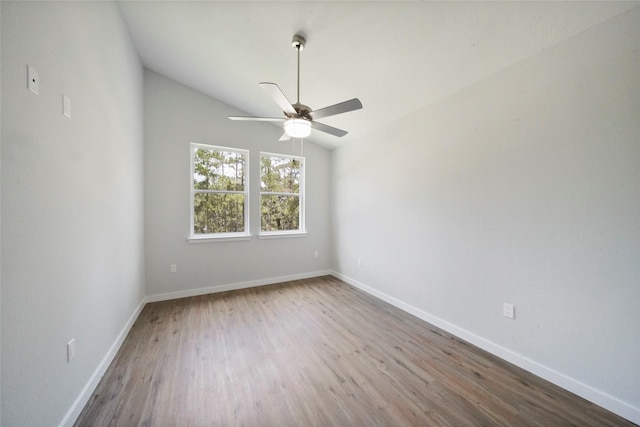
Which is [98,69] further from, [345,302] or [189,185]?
[345,302]

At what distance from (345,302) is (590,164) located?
9.08 feet

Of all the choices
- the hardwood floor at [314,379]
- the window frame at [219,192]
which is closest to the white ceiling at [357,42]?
the window frame at [219,192]

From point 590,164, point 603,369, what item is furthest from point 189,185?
point 603,369

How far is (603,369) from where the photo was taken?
1567 mm

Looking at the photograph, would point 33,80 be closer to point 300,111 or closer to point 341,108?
→ point 300,111

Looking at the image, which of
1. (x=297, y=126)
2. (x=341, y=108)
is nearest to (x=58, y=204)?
(x=297, y=126)

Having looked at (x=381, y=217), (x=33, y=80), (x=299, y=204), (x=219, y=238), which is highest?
(x=33, y=80)

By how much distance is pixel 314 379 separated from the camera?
5.90ft

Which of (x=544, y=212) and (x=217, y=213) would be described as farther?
(x=217, y=213)

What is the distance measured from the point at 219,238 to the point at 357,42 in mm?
3102

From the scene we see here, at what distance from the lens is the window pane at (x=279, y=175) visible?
13.3ft

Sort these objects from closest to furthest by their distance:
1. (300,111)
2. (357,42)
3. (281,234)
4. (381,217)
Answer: (300,111)
(357,42)
(381,217)
(281,234)

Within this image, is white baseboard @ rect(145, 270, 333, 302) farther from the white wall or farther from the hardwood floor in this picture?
the white wall

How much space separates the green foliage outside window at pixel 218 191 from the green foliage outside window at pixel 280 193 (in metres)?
0.35
